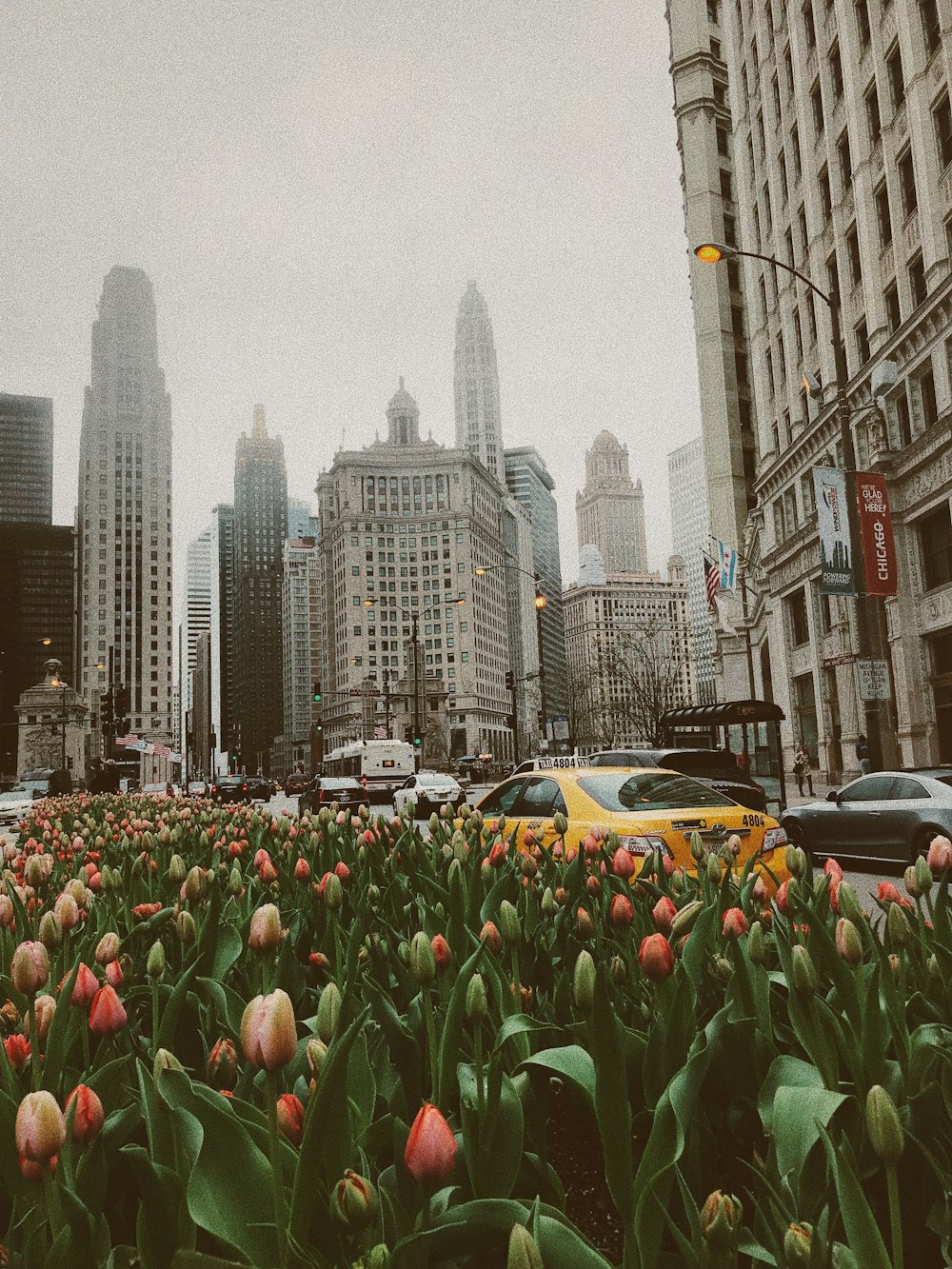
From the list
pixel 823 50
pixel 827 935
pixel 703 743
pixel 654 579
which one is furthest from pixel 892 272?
pixel 654 579

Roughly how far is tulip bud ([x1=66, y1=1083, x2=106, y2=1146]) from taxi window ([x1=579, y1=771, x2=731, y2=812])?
701 centimetres

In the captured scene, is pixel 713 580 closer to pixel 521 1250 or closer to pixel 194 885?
pixel 194 885

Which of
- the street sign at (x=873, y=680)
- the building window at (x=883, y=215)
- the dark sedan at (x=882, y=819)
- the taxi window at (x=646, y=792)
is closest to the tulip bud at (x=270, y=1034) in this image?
the taxi window at (x=646, y=792)

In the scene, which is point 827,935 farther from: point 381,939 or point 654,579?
point 654,579

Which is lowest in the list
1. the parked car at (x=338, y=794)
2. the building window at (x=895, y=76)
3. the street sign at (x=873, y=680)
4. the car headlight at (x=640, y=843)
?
the parked car at (x=338, y=794)

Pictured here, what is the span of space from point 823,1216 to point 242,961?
2223 mm

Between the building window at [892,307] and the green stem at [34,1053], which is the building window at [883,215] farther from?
the green stem at [34,1053]

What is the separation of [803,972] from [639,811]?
616cm

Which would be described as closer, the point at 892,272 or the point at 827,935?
the point at 827,935

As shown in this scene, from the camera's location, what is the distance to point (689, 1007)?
2.11m

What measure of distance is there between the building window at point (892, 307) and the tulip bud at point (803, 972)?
3129 cm

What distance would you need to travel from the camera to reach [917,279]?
90.7 ft

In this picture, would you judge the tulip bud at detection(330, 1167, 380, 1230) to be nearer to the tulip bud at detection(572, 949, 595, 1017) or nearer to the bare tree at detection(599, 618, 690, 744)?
the tulip bud at detection(572, 949, 595, 1017)

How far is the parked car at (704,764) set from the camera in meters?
16.8
